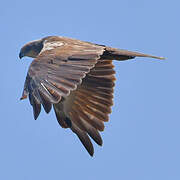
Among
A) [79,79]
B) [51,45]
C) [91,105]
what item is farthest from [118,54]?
[79,79]

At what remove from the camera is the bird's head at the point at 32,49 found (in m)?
12.1

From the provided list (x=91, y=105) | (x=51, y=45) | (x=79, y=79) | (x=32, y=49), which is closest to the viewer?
(x=79, y=79)

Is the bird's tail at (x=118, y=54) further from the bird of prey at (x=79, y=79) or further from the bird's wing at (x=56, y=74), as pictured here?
the bird's wing at (x=56, y=74)

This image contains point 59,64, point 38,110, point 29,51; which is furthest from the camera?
point 29,51

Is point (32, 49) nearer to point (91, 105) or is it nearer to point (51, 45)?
point (51, 45)

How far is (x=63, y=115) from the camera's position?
10242mm

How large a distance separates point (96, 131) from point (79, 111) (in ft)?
1.79

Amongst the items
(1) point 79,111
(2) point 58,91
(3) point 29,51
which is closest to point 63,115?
(1) point 79,111

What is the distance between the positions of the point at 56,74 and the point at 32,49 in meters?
3.78

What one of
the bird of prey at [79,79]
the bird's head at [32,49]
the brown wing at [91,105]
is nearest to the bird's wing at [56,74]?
the bird of prey at [79,79]

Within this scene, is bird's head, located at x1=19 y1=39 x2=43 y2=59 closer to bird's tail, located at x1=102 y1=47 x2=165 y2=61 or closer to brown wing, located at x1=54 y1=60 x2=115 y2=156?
bird's tail, located at x1=102 y1=47 x2=165 y2=61

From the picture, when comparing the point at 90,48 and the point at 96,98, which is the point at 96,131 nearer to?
the point at 96,98

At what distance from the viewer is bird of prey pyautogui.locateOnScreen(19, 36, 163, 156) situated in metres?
8.79

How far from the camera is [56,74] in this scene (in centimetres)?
883
